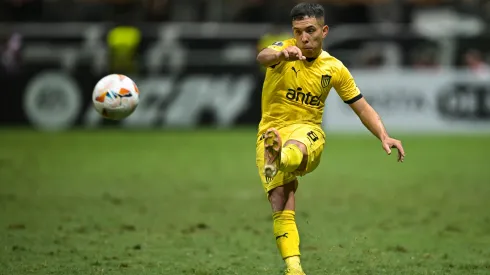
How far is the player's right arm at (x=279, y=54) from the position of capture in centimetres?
Result: 634

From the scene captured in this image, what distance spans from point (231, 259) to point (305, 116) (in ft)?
5.61

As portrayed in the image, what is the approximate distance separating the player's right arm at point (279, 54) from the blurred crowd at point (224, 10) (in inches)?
746

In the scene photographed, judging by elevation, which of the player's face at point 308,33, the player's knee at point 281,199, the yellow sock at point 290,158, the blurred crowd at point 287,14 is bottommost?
the player's knee at point 281,199

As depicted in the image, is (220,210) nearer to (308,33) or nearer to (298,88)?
(298,88)

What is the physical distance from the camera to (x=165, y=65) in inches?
952

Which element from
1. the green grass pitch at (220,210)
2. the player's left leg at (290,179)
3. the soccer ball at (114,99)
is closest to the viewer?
the player's left leg at (290,179)

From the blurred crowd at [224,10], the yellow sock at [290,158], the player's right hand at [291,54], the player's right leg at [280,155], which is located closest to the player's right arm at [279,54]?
the player's right hand at [291,54]

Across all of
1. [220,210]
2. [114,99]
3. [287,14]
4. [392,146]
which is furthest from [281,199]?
[287,14]

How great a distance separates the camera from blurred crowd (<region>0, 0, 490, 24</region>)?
25672 millimetres

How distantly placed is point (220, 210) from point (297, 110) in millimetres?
4666

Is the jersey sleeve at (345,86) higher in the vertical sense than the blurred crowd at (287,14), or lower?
lower

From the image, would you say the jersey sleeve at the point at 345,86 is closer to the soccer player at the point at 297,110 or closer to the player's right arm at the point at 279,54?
the soccer player at the point at 297,110

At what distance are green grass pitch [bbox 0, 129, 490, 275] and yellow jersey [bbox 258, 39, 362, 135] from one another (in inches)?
53.5

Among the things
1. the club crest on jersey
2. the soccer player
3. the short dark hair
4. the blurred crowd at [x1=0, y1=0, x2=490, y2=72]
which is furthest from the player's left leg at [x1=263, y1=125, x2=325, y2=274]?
the blurred crowd at [x1=0, y1=0, x2=490, y2=72]
